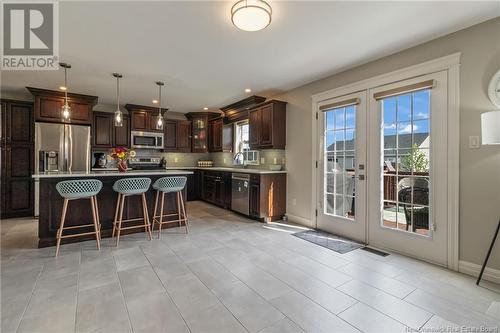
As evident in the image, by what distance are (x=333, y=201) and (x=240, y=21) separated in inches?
116

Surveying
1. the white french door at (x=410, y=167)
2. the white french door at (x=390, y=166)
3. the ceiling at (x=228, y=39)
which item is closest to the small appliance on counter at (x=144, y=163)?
the ceiling at (x=228, y=39)

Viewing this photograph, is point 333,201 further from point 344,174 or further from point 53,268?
point 53,268

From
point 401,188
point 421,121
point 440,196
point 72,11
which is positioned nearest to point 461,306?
point 440,196

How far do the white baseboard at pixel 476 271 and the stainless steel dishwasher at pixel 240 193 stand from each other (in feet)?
10.4

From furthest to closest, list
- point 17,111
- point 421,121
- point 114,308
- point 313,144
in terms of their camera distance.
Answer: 1. point 17,111
2. point 313,144
3. point 421,121
4. point 114,308

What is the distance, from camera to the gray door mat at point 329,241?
3.18 m

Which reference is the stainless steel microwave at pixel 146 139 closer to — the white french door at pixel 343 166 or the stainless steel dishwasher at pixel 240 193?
the stainless steel dishwasher at pixel 240 193

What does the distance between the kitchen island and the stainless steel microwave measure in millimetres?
2628

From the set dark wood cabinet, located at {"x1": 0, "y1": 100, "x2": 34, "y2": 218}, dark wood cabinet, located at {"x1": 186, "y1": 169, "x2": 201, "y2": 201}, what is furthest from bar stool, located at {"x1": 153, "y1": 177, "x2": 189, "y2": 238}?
dark wood cabinet, located at {"x1": 0, "y1": 100, "x2": 34, "y2": 218}

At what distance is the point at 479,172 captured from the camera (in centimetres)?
239

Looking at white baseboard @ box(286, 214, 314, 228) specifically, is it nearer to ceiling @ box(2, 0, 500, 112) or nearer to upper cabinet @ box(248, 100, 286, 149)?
upper cabinet @ box(248, 100, 286, 149)

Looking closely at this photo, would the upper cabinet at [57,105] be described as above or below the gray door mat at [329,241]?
above

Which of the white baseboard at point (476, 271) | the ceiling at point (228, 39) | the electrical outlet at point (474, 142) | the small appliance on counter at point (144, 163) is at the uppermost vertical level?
the ceiling at point (228, 39)

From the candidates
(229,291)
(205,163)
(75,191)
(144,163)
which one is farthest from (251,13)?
(205,163)
